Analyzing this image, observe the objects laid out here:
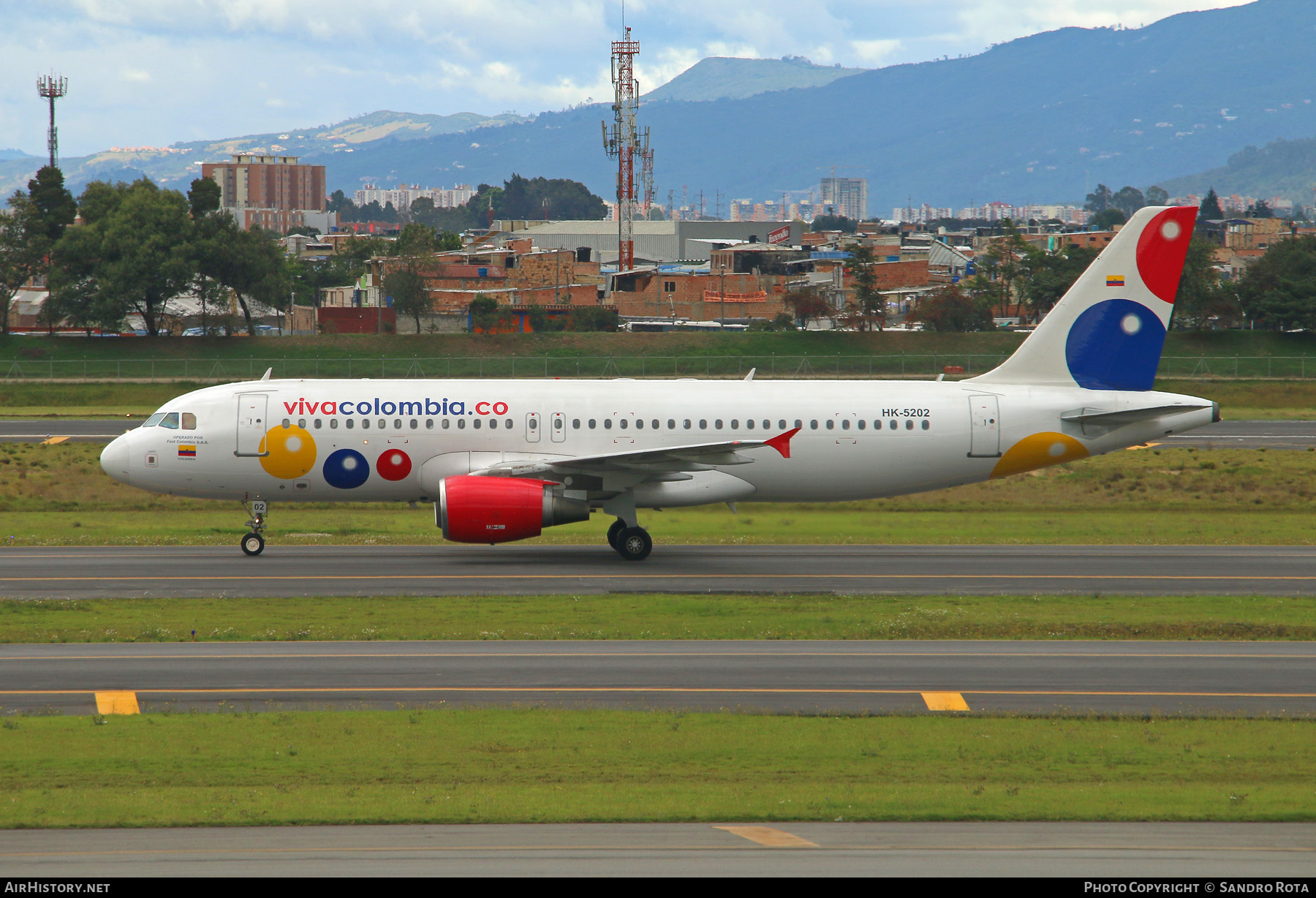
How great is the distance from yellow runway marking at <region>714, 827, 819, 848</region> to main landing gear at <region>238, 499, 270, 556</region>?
23016 millimetres

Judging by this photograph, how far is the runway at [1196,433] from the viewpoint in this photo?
60.9m

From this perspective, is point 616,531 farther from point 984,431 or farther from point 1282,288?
point 1282,288

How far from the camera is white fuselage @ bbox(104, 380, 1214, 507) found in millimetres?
33000

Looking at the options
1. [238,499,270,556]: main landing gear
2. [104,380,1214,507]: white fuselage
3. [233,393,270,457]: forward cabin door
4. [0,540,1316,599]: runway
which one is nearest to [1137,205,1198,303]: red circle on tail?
[104,380,1214,507]: white fuselage

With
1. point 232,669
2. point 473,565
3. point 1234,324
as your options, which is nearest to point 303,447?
point 473,565

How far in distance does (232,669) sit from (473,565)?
454 inches

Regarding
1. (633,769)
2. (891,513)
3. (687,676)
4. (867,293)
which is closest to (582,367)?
(867,293)

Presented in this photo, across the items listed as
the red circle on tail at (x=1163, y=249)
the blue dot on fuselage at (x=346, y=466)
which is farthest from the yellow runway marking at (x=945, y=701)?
the red circle on tail at (x=1163, y=249)

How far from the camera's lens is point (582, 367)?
9431 cm

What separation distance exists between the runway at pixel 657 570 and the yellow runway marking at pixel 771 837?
49.2 feet

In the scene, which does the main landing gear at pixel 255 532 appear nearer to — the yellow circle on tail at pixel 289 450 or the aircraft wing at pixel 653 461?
the yellow circle on tail at pixel 289 450

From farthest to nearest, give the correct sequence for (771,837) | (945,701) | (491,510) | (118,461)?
(118,461)
(491,510)
(945,701)
(771,837)

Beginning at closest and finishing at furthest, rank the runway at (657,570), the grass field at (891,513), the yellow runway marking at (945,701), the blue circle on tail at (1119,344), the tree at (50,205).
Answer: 1. the yellow runway marking at (945,701)
2. the runway at (657,570)
3. the blue circle on tail at (1119,344)
4. the grass field at (891,513)
5. the tree at (50,205)

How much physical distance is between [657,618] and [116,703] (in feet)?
35.5
